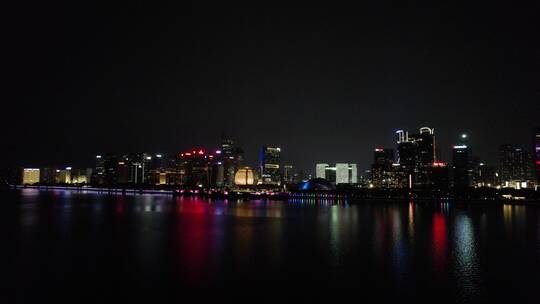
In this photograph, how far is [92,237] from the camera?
3134 cm

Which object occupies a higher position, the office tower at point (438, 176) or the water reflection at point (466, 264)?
the office tower at point (438, 176)

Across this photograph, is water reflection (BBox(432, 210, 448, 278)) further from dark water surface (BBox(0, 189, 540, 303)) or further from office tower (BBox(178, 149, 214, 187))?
office tower (BBox(178, 149, 214, 187))

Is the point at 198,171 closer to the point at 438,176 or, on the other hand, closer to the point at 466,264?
the point at 438,176

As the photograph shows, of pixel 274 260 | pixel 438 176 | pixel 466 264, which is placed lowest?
pixel 466 264

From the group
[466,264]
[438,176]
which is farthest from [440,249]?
[438,176]

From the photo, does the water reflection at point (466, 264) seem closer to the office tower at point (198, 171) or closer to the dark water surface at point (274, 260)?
the dark water surface at point (274, 260)

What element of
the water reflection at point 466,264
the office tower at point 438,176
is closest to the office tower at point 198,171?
the office tower at point 438,176

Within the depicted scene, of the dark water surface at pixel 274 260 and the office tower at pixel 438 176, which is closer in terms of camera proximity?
the dark water surface at pixel 274 260

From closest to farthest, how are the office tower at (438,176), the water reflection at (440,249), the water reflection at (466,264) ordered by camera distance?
1. the water reflection at (466,264)
2. the water reflection at (440,249)
3. the office tower at (438,176)

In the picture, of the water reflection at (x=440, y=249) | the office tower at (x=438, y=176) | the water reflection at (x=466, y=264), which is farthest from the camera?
the office tower at (x=438, y=176)

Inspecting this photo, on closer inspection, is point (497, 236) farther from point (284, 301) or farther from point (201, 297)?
point (201, 297)

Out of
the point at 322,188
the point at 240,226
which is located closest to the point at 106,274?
the point at 240,226

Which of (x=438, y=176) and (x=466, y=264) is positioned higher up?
(x=438, y=176)

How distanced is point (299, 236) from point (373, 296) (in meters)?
16.4
